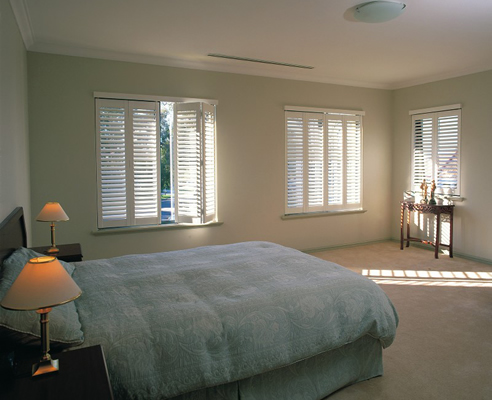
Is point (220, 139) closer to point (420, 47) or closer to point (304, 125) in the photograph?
point (304, 125)

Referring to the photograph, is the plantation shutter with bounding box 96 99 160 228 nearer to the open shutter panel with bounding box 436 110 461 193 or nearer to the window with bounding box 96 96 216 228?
the window with bounding box 96 96 216 228

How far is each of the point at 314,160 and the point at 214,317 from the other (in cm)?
426

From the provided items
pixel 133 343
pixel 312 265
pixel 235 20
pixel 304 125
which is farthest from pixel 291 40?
pixel 133 343

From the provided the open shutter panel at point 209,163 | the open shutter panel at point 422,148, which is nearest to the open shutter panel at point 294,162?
the open shutter panel at point 209,163

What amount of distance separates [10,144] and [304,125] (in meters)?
3.92

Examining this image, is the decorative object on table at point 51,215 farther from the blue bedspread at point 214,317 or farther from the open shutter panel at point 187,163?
the open shutter panel at point 187,163

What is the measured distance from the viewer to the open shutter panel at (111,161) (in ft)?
14.8

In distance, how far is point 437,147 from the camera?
5895 mm

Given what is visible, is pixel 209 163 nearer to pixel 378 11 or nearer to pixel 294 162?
pixel 294 162

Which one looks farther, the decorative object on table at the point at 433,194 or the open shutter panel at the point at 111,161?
the decorative object on table at the point at 433,194

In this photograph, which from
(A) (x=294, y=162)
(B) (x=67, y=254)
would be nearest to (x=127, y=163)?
(B) (x=67, y=254)

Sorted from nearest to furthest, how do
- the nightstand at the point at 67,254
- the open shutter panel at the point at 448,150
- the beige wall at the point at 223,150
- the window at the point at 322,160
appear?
the nightstand at the point at 67,254
the beige wall at the point at 223,150
the open shutter panel at the point at 448,150
the window at the point at 322,160

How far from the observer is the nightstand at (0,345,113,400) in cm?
134

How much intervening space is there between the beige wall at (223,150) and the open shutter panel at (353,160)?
16 cm
